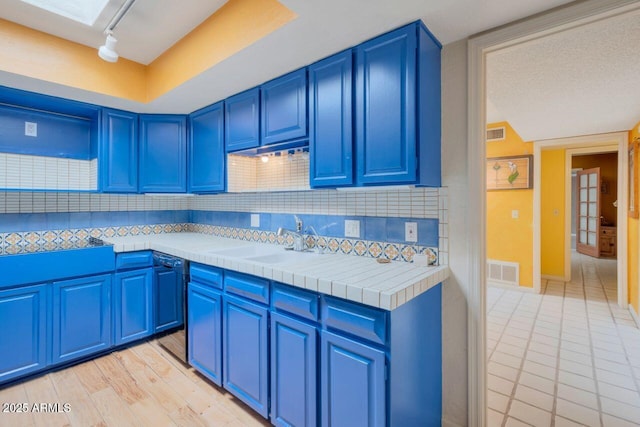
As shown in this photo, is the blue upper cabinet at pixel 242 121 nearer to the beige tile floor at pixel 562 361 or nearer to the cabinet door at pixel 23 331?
the cabinet door at pixel 23 331

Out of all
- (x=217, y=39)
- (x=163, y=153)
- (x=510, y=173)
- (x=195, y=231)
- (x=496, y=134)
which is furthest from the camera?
(x=496, y=134)

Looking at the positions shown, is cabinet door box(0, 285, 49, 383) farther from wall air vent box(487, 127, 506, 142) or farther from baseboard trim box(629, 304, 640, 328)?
wall air vent box(487, 127, 506, 142)

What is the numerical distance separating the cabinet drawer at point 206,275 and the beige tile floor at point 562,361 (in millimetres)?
1882

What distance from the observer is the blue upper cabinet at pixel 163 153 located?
2928 mm

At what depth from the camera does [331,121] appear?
5.85ft

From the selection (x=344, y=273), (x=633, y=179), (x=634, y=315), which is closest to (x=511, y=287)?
(x=634, y=315)

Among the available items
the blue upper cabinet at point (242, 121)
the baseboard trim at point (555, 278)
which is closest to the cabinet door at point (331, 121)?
the blue upper cabinet at point (242, 121)

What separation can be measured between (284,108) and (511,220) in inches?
158

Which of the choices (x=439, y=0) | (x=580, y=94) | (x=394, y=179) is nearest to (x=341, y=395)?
(x=394, y=179)

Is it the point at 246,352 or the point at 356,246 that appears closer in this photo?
the point at 246,352

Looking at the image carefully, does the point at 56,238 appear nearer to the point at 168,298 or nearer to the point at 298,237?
the point at 168,298

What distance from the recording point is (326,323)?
1.40 m

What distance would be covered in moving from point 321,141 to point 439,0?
895 mm

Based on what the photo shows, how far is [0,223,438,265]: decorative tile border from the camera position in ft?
6.13
